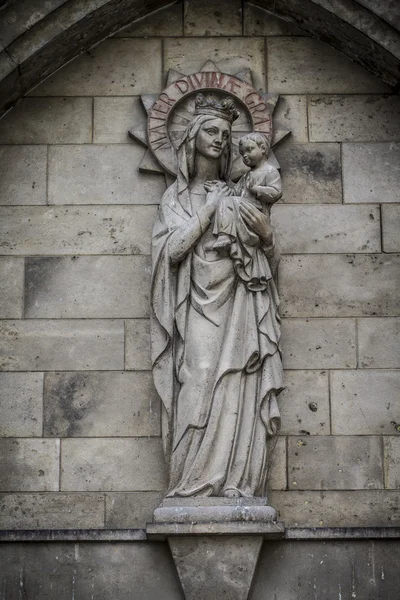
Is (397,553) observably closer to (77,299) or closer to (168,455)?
(168,455)

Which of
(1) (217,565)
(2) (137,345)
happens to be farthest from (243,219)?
(1) (217,565)

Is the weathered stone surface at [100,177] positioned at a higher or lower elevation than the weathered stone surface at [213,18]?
lower

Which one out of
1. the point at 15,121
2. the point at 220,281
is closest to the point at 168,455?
the point at 220,281

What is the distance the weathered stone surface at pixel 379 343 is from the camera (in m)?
12.2

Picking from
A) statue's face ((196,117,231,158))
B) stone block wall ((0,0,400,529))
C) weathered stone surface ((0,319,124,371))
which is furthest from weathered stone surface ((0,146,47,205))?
statue's face ((196,117,231,158))

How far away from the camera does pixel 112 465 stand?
12.0 metres

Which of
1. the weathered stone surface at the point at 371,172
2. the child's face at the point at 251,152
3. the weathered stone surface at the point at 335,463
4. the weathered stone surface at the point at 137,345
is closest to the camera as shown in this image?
the child's face at the point at 251,152

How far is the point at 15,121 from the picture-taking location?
12.8m

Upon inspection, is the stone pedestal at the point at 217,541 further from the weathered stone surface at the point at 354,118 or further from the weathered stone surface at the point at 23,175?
the weathered stone surface at the point at 354,118

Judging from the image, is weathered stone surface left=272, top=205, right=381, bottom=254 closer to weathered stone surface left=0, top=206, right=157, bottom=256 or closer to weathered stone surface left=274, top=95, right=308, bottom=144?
weathered stone surface left=274, top=95, right=308, bottom=144

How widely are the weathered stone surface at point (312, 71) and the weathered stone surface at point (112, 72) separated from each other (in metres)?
0.86

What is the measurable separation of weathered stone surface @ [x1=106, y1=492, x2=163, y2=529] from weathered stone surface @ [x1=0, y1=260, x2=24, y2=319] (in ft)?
4.85

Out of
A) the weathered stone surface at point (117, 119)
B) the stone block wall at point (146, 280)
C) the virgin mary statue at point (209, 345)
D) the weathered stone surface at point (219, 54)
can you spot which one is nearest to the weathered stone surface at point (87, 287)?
the stone block wall at point (146, 280)

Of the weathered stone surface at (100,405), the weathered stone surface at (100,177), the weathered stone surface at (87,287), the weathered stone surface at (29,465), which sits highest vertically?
the weathered stone surface at (100,177)
